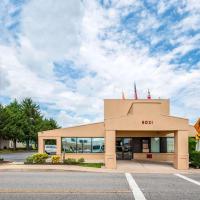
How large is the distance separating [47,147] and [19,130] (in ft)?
65.5

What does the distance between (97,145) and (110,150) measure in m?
9.43

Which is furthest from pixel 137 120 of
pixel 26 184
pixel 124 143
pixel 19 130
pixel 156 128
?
pixel 19 130

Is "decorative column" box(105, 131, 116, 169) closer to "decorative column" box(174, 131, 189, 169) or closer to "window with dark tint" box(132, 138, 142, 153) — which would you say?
"decorative column" box(174, 131, 189, 169)

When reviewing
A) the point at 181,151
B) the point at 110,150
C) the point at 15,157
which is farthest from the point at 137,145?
the point at 15,157

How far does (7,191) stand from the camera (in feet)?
46.3

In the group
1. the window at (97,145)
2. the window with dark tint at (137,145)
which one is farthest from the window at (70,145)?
the window with dark tint at (137,145)

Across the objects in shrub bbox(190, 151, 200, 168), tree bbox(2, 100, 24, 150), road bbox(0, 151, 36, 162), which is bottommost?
road bbox(0, 151, 36, 162)

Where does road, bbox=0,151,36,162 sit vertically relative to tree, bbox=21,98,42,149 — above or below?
below

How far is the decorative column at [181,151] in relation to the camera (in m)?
28.8

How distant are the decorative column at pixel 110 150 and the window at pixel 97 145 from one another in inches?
364

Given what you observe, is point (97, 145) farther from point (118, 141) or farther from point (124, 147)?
point (124, 147)

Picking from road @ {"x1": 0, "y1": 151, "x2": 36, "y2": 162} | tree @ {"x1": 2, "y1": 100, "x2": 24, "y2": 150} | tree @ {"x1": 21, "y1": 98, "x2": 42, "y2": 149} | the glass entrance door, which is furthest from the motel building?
tree @ {"x1": 21, "y1": 98, "x2": 42, "y2": 149}

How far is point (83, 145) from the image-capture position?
38.3 m

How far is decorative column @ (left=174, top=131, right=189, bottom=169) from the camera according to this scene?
94.4 ft
